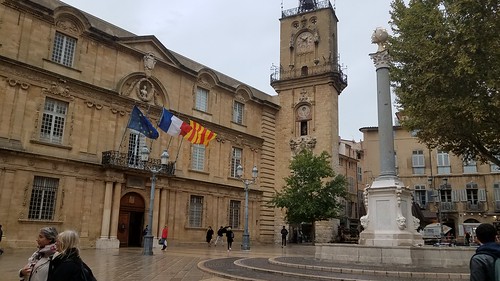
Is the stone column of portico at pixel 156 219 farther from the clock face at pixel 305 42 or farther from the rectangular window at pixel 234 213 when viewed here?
the clock face at pixel 305 42

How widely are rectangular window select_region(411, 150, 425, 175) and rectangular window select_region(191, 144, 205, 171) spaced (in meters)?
23.0

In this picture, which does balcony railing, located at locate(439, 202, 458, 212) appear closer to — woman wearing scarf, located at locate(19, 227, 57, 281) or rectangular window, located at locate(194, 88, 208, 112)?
rectangular window, located at locate(194, 88, 208, 112)

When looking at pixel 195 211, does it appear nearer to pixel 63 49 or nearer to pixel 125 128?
pixel 125 128

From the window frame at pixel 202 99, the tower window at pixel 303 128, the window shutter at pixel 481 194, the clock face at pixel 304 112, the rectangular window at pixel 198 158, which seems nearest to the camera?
the rectangular window at pixel 198 158

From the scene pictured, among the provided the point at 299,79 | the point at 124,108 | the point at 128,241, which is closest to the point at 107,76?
the point at 124,108

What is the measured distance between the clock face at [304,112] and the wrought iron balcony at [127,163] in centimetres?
1373

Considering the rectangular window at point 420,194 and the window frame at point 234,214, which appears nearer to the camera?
the window frame at point 234,214

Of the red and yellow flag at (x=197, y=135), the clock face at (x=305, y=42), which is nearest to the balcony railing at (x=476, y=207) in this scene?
the clock face at (x=305, y=42)

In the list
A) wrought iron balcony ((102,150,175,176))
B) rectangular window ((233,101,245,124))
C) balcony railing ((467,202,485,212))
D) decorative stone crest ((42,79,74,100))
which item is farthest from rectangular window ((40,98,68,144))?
balcony railing ((467,202,485,212))

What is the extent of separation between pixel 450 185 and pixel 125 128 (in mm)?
30961

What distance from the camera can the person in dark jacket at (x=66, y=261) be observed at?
3.73 meters

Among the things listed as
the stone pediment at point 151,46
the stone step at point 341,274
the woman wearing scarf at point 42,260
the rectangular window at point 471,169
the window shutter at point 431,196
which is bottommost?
the stone step at point 341,274

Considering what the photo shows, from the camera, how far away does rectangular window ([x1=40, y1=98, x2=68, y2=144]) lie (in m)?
22.1

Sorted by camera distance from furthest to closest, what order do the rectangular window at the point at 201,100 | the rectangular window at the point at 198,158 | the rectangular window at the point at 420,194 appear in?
the rectangular window at the point at 420,194 → the rectangular window at the point at 201,100 → the rectangular window at the point at 198,158
